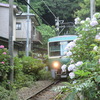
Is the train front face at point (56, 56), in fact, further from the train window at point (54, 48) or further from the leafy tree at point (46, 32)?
the leafy tree at point (46, 32)

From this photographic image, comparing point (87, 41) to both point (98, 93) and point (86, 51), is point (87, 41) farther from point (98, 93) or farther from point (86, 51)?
point (98, 93)

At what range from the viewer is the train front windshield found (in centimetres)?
1191

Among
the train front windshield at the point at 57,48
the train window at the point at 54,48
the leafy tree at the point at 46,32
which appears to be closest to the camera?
the train front windshield at the point at 57,48

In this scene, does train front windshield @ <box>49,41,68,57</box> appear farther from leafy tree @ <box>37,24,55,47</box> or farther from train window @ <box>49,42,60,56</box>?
leafy tree @ <box>37,24,55,47</box>

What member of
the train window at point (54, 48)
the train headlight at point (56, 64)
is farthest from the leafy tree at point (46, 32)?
the train headlight at point (56, 64)

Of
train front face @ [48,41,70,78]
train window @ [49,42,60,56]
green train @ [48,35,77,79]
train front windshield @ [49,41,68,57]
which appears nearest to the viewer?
train front face @ [48,41,70,78]

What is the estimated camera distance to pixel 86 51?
14.5 feet

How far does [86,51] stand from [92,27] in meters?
0.56

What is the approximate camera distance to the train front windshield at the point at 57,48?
39.1 feet

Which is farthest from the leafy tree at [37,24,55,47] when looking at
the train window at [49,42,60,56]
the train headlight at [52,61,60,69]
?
the train headlight at [52,61,60,69]

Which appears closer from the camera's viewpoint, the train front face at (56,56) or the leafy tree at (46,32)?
the train front face at (56,56)

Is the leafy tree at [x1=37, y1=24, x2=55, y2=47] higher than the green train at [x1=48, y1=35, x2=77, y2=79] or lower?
higher

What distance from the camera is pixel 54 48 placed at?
487 inches

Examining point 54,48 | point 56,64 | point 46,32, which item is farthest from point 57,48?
point 46,32
